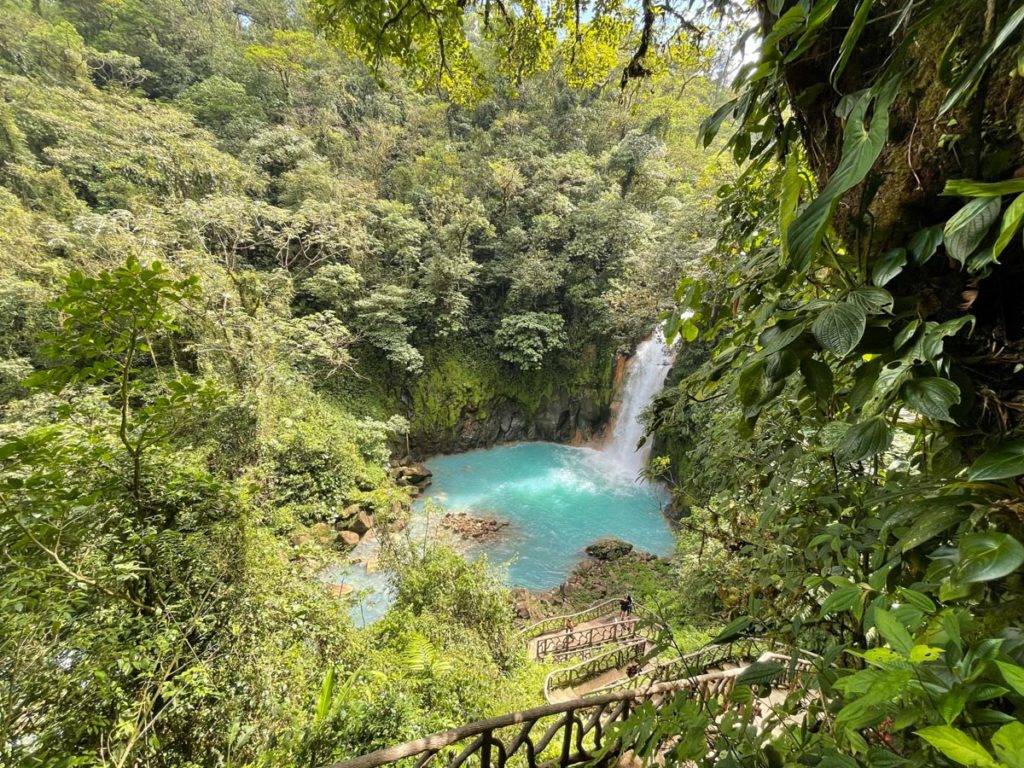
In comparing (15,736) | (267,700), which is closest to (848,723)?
(15,736)

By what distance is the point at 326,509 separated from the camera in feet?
21.6

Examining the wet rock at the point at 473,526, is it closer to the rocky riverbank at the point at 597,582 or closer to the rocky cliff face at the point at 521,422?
the rocky riverbank at the point at 597,582

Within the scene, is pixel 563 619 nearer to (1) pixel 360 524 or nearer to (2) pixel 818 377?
(1) pixel 360 524

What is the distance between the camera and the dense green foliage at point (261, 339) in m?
1.94

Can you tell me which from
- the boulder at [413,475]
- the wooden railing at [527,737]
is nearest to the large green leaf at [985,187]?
the wooden railing at [527,737]

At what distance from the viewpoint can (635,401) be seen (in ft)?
35.5

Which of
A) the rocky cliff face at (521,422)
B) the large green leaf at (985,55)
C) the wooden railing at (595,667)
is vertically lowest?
the wooden railing at (595,667)

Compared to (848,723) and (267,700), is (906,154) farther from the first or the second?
(267,700)

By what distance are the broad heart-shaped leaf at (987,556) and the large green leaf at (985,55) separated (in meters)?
0.51

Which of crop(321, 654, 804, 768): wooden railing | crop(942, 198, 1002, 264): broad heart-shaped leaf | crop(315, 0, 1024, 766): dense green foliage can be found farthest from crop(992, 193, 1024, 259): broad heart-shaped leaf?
crop(321, 654, 804, 768): wooden railing

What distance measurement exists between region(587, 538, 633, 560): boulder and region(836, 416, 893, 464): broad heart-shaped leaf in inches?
293

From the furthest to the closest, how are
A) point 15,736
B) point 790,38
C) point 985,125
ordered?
point 15,736 → point 790,38 → point 985,125

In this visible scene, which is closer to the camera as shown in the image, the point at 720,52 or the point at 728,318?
the point at 728,318

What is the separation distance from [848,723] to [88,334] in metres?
2.56
